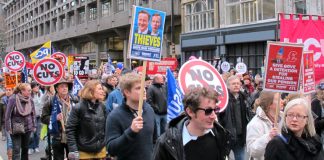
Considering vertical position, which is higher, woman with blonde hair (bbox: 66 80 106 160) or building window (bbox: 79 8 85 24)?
building window (bbox: 79 8 85 24)

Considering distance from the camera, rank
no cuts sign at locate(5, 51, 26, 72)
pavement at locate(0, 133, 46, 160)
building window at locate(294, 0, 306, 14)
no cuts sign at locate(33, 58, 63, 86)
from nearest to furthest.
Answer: no cuts sign at locate(33, 58, 63, 86), pavement at locate(0, 133, 46, 160), no cuts sign at locate(5, 51, 26, 72), building window at locate(294, 0, 306, 14)

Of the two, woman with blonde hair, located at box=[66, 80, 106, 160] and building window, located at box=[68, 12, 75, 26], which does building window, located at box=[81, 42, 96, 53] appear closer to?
building window, located at box=[68, 12, 75, 26]

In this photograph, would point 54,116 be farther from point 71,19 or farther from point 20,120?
point 71,19

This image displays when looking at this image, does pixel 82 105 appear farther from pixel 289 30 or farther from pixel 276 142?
pixel 289 30

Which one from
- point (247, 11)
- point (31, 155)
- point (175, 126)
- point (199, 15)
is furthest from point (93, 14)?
point (175, 126)

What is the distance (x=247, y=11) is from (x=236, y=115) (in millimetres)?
22967

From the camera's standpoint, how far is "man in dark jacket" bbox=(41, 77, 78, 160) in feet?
22.8

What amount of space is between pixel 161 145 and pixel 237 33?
27.1m

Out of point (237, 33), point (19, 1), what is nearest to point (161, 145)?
point (237, 33)

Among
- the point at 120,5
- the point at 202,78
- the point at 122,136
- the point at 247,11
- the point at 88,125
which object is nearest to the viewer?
the point at 122,136

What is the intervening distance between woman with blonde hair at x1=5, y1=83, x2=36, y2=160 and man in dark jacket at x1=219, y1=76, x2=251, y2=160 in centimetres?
368

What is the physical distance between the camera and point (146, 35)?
4.77m

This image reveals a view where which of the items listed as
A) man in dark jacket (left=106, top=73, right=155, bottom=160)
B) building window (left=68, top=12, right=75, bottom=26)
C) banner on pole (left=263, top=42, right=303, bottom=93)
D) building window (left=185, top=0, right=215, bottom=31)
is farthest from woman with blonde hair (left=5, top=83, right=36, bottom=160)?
building window (left=68, top=12, right=75, bottom=26)

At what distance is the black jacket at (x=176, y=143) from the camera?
3.07 metres
